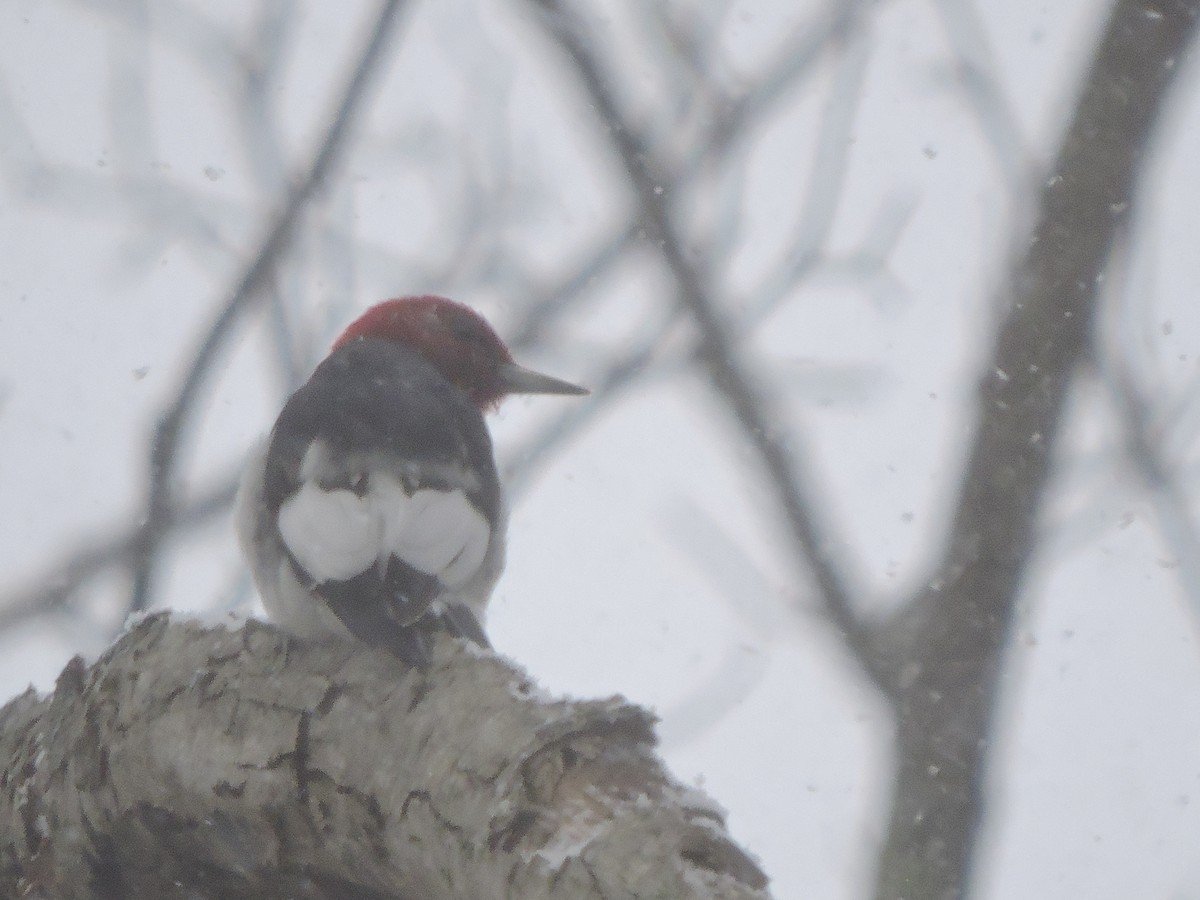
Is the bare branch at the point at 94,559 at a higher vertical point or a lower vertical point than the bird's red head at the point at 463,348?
lower

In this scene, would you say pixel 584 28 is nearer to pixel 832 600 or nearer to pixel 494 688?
pixel 832 600

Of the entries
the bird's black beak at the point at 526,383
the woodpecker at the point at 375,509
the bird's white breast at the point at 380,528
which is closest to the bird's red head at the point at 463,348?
the bird's black beak at the point at 526,383

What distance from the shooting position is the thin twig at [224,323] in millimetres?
3133

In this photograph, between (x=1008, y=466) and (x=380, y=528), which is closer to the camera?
(x=1008, y=466)

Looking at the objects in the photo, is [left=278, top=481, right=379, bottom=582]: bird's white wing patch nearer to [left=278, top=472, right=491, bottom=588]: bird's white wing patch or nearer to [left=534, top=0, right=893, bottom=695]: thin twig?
[left=278, top=472, right=491, bottom=588]: bird's white wing patch

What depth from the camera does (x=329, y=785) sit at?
1.80 meters

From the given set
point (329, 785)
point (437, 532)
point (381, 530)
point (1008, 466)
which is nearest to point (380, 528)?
point (381, 530)

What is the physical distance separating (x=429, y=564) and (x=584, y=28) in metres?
1.37

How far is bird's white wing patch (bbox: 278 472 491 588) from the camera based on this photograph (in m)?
2.65

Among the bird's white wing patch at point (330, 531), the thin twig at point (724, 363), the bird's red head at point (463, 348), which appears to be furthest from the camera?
the bird's red head at point (463, 348)

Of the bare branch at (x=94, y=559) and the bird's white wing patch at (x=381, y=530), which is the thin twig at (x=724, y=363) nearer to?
the bird's white wing patch at (x=381, y=530)

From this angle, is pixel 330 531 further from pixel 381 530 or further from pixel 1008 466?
pixel 1008 466

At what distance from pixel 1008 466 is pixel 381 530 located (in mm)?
1245

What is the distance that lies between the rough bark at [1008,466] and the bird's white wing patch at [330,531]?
3.39 feet
